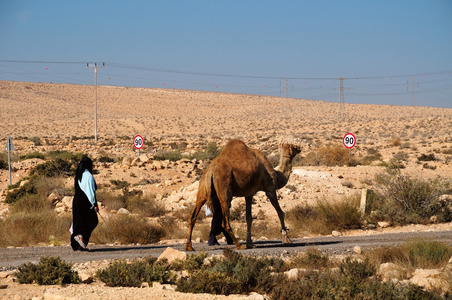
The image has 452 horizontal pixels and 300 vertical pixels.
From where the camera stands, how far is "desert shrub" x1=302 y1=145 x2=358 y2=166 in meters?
33.7

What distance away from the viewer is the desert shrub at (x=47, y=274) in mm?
8945

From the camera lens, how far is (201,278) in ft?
28.1

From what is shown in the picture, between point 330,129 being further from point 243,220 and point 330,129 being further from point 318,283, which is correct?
point 318,283

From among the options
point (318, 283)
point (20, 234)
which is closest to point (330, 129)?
point (20, 234)

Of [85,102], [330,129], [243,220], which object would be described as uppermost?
[85,102]

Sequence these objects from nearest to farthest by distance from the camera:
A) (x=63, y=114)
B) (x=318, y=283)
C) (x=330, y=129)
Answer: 1. (x=318, y=283)
2. (x=330, y=129)
3. (x=63, y=114)

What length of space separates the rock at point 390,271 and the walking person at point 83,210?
19.3 ft

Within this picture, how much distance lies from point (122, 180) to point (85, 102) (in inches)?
4611

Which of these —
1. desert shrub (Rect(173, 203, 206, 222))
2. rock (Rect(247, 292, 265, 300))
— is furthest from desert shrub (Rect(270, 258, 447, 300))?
desert shrub (Rect(173, 203, 206, 222))

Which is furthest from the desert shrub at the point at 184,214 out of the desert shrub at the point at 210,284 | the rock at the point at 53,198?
the desert shrub at the point at 210,284

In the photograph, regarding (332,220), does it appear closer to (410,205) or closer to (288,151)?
(410,205)

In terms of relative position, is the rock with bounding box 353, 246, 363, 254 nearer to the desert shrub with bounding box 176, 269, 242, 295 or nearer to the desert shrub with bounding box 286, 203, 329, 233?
Result: the desert shrub with bounding box 176, 269, 242, 295

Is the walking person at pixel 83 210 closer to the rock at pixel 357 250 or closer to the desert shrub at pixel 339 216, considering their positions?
the rock at pixel 357 250

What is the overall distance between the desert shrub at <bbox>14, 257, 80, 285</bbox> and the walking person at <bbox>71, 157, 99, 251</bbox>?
127 inches
